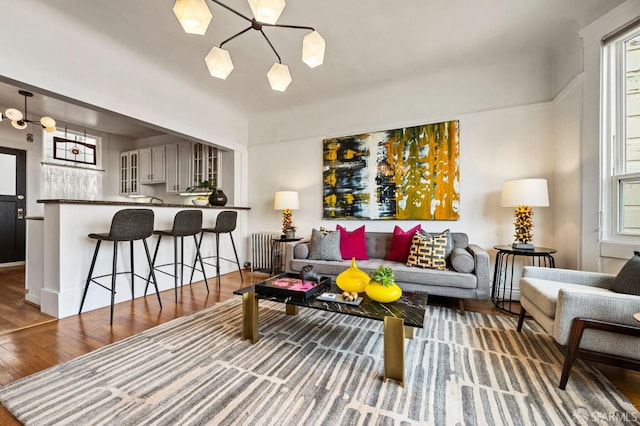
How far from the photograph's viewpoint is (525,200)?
2.57 meters

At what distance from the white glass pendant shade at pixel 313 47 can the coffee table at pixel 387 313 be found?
174 cm

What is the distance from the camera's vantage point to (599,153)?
7.47 ft

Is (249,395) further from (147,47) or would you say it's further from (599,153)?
(147,47)

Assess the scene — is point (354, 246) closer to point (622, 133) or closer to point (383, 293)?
point (383, 293)

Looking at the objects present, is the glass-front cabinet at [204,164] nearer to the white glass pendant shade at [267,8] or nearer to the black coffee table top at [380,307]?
the black coffee table top at [380,307]

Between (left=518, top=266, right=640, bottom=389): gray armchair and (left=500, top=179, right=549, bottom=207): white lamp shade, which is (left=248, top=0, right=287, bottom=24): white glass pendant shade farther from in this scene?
(left=500, top=179, right=549, bottom=207): white lamp shade

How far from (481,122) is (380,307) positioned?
2761 mm

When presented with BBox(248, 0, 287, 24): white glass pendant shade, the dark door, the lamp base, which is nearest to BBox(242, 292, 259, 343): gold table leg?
BBox(248, 0, 287, 24): white glass pendant shade

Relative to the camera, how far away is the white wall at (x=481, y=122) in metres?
2.99

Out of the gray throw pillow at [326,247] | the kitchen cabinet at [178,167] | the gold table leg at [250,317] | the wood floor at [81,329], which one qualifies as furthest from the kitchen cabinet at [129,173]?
the gold table leg at [250,317]

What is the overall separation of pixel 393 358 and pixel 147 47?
3745 millimetres

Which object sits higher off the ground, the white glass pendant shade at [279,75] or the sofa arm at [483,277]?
the white glass pendant shade at [279,75]

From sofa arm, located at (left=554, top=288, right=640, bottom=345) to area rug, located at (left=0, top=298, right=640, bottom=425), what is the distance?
36cm

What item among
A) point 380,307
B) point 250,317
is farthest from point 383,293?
point 250,317
